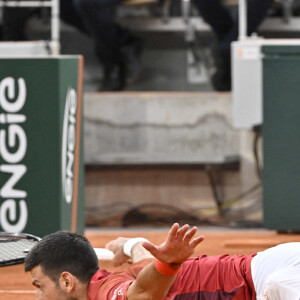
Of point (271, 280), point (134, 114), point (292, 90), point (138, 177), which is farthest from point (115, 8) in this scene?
point (271, 280)

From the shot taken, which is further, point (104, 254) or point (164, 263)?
point (104, 254)

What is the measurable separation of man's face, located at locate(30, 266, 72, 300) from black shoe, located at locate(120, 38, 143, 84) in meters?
5.50

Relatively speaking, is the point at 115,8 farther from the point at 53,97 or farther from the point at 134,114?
the point at 53,97

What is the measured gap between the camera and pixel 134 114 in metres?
7.61

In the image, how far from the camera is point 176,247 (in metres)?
2.66

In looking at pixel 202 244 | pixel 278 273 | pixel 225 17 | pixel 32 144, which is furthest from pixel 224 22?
pixel 278 273

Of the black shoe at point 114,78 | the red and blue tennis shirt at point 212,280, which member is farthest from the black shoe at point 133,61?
the red and blue tennis shirt at point 212,280

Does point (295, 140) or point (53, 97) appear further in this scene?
point (295, 140)

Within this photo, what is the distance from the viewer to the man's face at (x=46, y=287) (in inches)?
115

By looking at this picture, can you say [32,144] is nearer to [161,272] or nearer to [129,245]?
[129,245]

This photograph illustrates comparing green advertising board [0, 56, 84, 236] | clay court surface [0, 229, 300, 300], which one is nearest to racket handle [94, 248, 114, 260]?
clay court surface [0, 229, 300, 300]

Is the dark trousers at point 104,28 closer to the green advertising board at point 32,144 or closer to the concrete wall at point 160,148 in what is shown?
the concrete wall at point 160,148

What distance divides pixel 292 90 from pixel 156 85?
10.6 feet

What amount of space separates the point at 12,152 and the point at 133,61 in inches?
154
